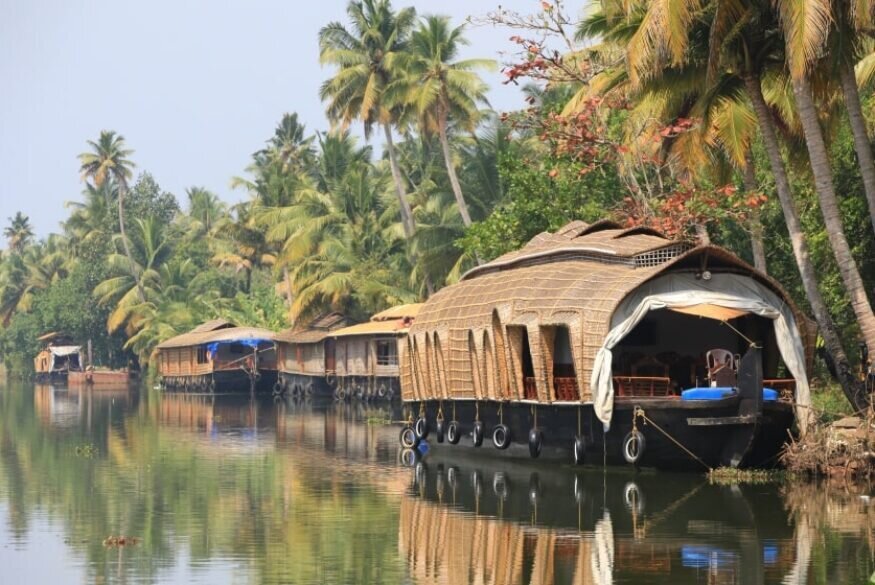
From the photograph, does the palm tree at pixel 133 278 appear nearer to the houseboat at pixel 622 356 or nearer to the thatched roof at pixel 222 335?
the thatched roof at pixel 222 335

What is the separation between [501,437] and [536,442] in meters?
1.31

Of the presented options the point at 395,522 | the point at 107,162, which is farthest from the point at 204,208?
the point at 395,522

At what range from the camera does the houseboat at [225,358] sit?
5806 cm

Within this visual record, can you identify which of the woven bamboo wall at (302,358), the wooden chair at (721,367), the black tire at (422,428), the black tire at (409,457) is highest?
the woven bamboo wall at (302,358)

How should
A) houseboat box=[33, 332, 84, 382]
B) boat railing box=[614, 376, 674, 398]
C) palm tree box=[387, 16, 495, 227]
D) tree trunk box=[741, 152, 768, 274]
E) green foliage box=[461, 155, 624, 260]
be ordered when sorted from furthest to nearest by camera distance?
houseboat box=[33, 332, 84, 382] < palm tree box=[387, 16, 495, 227] < green foliage box=[461, 155, 624, 260] < tree trunk box=[741, 152, 768, 274] < boat railing box=[614, 376, 674, 398]

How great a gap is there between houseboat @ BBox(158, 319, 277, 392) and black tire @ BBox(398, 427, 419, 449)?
30.4 metres

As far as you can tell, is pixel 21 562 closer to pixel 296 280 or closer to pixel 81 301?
pixel 296 280

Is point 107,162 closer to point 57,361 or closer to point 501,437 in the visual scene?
point 57,361

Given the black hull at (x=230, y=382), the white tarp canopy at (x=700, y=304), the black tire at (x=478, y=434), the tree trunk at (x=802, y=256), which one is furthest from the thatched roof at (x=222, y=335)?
the white tarp canopy at (x=700, y=304)

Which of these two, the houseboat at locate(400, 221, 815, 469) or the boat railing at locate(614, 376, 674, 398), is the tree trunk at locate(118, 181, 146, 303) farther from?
the boat railing at locate(614, 376, 674, 398)

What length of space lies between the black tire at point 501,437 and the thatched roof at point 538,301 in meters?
0.54

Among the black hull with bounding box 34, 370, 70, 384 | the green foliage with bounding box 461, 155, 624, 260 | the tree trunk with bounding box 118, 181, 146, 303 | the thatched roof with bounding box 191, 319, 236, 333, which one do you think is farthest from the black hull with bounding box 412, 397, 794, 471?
the black hull with bounding box 34, 370, 70, 384

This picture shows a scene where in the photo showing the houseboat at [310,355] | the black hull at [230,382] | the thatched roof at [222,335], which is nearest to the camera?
the houseboat at [310,355]

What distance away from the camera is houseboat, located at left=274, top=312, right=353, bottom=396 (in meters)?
53.5
